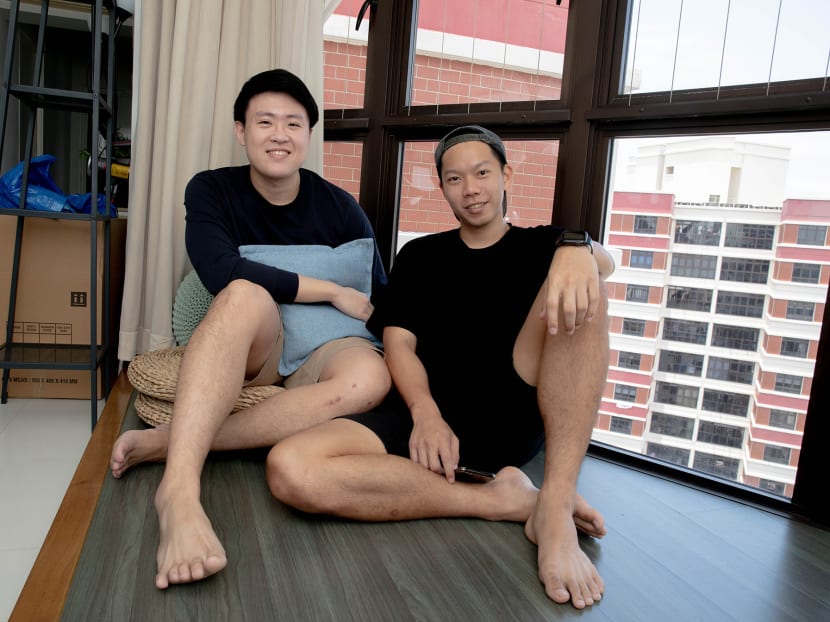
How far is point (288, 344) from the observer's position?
178cm

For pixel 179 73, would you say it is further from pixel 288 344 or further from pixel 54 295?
pixel 288 344

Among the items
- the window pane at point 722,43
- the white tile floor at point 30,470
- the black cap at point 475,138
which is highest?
the window pane at point 722,43

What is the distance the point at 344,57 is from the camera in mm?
2713

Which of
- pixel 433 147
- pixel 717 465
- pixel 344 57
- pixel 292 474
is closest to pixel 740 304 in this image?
pixel 717 465

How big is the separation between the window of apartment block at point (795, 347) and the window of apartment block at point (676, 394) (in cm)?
28

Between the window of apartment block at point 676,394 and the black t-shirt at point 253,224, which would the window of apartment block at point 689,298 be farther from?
the black t-shirt at point 253,224

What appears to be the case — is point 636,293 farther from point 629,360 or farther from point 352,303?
point 352,303

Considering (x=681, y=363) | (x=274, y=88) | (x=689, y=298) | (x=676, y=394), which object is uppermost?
(x=274, y=88)

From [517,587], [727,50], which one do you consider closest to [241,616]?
[517,587]

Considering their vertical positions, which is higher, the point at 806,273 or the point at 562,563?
the point at 806,273

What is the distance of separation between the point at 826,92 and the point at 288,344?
1562 mm

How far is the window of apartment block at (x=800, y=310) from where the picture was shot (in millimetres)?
1780

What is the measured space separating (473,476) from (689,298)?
100cm

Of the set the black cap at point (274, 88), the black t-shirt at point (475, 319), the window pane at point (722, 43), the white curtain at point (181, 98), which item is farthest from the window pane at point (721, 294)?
the white curtain at point (181, 98)
